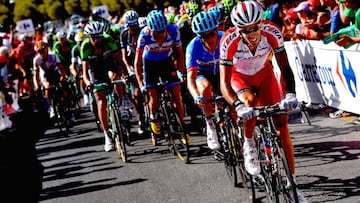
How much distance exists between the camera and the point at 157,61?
1088 centimetres

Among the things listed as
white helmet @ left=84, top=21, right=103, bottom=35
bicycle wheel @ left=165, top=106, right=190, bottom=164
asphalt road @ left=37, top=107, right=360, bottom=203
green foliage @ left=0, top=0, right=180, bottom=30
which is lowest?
asphalt road @ left=37, top=107, right=360, bottom=203

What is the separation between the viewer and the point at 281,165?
5.80 meters

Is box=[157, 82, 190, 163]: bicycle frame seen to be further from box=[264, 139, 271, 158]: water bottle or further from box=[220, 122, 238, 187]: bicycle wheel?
box=[264, 139, 271, 158]: water bottle

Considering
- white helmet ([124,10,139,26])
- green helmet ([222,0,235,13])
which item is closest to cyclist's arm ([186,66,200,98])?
green helmet ([222,0,235,13])

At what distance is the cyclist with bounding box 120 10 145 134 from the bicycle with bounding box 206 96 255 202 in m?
4.00

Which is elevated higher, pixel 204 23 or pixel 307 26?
pixel 204 23

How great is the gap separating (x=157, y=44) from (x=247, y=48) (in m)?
4.27

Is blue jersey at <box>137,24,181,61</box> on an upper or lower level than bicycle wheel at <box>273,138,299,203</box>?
upper

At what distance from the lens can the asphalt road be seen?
25.0ft

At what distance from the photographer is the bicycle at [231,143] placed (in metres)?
7.47

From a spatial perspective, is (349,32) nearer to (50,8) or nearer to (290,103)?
(290,103)

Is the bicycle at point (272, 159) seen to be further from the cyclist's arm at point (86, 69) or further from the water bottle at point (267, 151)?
the cyclist's arm at point (86, 69)

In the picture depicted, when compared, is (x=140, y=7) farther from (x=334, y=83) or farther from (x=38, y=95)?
(x=334, y=83)

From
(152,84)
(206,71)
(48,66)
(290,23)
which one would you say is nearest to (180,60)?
(152,84)
